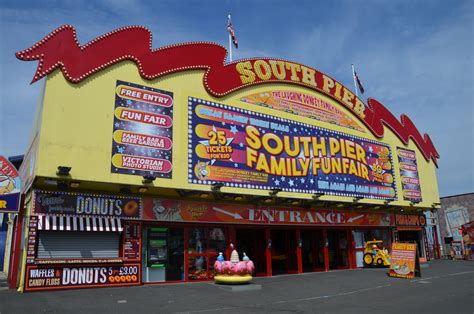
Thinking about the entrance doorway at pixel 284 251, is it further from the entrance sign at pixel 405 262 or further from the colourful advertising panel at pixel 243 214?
Answer: the entrance sign at pixel 405 262

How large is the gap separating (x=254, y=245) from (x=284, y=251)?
2.20 meters

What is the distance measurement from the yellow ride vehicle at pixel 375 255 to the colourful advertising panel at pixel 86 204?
15098 millimetres

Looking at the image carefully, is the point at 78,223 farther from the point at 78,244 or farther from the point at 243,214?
the point at 243,214

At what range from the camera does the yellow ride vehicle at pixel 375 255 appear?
2311 cm

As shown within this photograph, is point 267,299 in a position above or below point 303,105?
below

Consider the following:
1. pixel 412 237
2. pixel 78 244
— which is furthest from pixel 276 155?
pixel 412 237

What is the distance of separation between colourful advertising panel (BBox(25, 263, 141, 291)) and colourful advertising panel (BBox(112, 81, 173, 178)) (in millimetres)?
3639

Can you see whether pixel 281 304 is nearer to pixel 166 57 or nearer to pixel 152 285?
pixel 152 285

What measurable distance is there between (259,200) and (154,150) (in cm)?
616

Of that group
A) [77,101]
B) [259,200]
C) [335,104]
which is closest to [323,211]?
[259,200]

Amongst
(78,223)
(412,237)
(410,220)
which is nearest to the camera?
(78,223)

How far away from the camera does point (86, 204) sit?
556 inches

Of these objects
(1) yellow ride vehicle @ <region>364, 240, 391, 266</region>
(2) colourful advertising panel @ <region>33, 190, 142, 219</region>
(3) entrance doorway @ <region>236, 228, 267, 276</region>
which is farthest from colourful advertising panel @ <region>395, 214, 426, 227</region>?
(2) colourful advertising panel @ <region>33, 190, 142, 219</region>

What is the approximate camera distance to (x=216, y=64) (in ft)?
60.6
